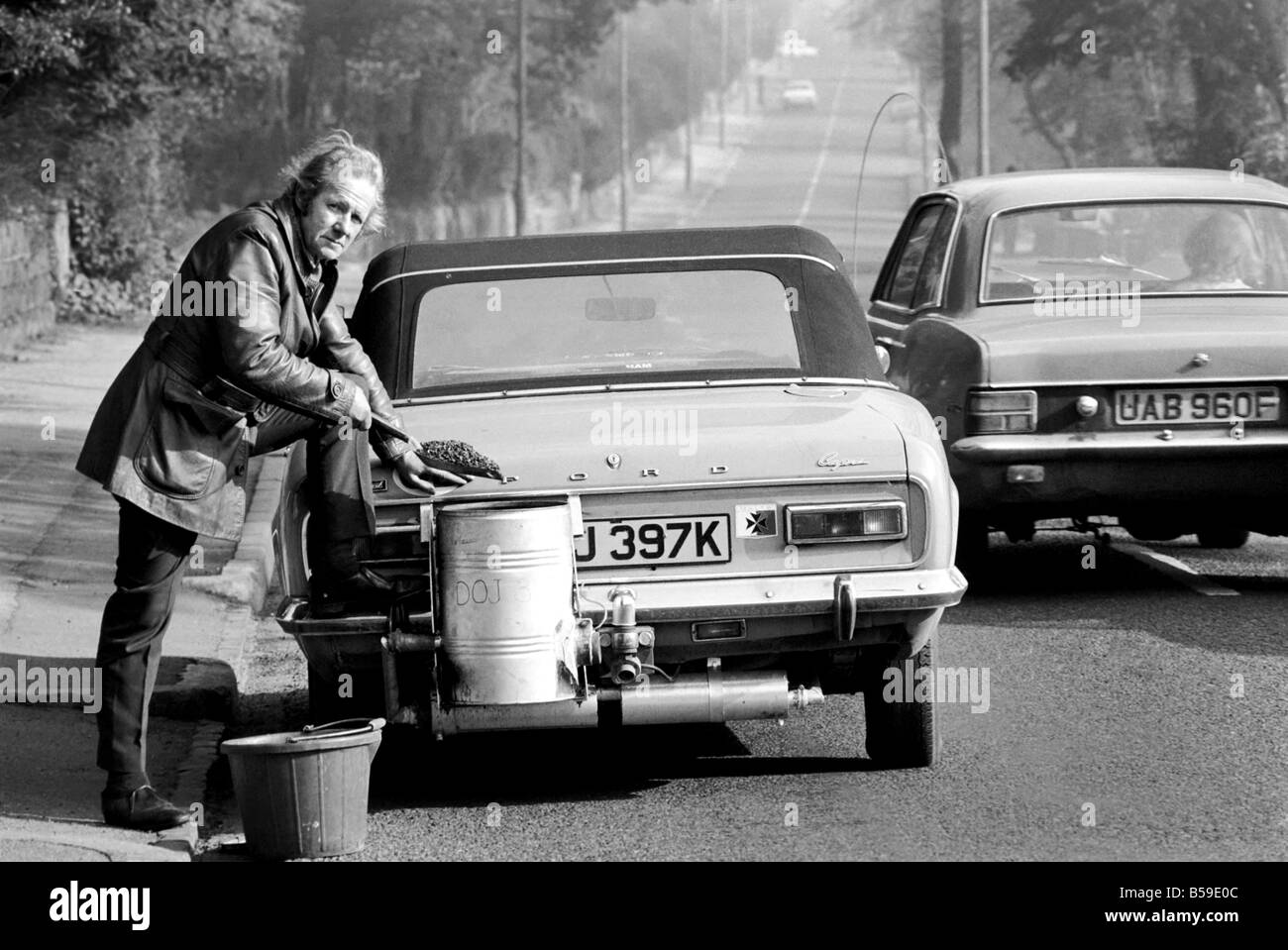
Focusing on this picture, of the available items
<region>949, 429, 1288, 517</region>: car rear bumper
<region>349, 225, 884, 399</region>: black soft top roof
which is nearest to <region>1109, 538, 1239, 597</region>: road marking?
<region>949, 429, 1288, 517</region>: car rear bumper

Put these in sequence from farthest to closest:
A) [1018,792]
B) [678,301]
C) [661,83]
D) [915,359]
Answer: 1. [661,83]
2. [915,359]
3. [678,301]
4. [1018,792]

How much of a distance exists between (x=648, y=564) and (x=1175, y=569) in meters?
4.86

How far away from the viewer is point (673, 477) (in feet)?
19.6

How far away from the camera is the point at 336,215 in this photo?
581cm

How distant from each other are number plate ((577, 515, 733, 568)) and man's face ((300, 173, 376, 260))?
3.29 ft

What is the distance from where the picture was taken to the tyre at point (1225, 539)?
10.9m

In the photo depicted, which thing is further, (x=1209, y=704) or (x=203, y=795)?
(x=1209, y=704)

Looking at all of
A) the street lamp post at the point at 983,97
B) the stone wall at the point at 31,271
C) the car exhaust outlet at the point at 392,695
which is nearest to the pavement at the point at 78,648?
the car exhaust outlet at the point at 392,695

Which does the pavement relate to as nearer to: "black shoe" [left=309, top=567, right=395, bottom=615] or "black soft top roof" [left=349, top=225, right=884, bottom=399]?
"black shoe" [left=309, top=567, right=395, bottom=615]

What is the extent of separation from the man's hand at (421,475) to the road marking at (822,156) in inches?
1758

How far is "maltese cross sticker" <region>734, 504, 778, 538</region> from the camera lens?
19.7 ft
